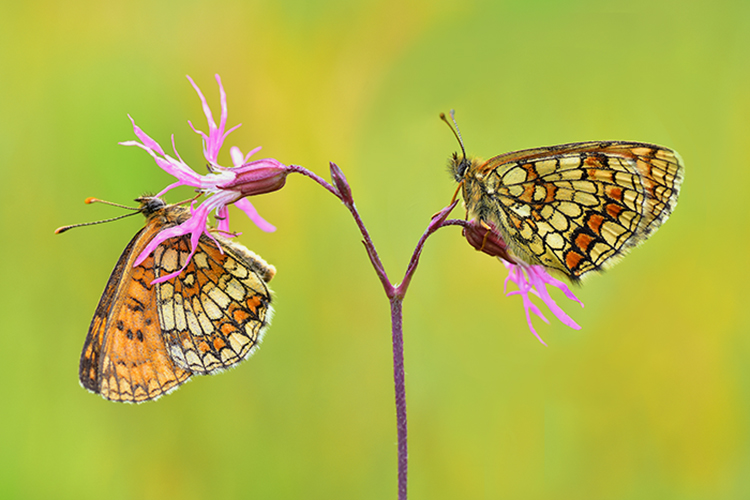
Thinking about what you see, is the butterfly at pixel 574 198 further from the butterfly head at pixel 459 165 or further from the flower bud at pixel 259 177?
the flower bud at pixel 259 177

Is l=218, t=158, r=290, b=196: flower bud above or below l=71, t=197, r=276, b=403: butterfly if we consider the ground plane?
above

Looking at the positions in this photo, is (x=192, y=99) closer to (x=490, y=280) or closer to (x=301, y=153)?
(x=301, y=153)

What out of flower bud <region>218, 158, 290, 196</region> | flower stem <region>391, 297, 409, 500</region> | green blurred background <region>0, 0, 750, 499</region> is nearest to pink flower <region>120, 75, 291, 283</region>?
flower bud <region>218, 158, 290, 196</region>

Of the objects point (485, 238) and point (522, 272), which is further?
point (522, 272)

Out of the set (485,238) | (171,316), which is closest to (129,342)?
(171,316)

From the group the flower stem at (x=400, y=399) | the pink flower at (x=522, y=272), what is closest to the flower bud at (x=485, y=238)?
the pink flower at (x=522, y=272)

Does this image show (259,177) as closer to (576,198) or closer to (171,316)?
(171,316)

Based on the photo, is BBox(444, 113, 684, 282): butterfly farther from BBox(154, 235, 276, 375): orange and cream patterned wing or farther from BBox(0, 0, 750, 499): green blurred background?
BBox(0, 0, 750, 499): green blurred background

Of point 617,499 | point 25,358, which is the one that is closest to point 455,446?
point 617,499
